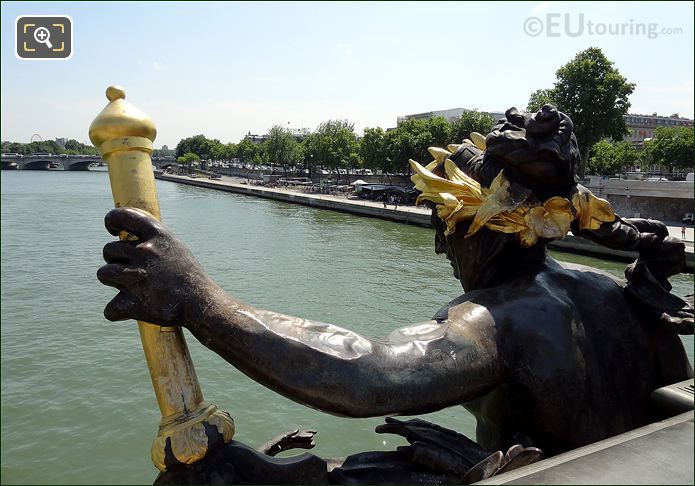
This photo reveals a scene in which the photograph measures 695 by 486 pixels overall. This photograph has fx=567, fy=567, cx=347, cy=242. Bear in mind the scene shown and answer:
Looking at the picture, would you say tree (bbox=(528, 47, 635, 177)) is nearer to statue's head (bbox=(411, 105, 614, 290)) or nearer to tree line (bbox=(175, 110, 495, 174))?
tree line (bbox=(175, 110, 495, 174))

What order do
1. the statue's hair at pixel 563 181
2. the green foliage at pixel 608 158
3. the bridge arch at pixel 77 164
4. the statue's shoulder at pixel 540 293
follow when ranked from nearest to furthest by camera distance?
the statue's shoulder at pixel 540 293
the statue's hair at pixel 563 181
the green foliage at pixel 608 158
the bridge arch at pixel 77 164

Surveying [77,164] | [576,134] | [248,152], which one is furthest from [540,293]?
[77,164]

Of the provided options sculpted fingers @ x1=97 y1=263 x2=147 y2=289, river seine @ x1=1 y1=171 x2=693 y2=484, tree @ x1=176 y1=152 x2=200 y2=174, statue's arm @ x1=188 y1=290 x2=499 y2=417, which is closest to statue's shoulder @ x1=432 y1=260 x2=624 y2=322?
statue's arm @ x1=188 y1=290 x2=499 y2=417

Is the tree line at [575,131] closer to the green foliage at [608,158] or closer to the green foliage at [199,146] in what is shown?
the green foliage at [608,158]

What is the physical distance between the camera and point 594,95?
31.6 meters

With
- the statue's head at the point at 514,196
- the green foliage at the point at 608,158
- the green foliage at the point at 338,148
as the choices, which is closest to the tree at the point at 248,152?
the green foliage at the point at 338,148

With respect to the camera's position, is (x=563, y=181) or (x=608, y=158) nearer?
(x=563, y=181)

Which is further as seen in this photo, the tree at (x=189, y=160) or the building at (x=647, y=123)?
the tree at (x=189, y=160)

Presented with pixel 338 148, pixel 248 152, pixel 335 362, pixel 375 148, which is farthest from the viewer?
pixel 248 152

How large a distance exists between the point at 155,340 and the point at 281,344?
0.43 metres

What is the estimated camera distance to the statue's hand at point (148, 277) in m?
1.70

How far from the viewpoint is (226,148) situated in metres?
→ 95.9

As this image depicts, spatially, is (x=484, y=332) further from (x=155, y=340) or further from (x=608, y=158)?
(x=608, y=158)

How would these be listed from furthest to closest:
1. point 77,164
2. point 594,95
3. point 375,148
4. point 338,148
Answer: point 77,164 < point 338,148 < point 375,148 < point 594,95
